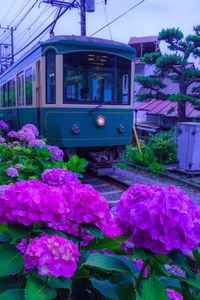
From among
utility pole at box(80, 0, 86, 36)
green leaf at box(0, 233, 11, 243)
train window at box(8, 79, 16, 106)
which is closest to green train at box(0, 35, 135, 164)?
train window at box(8, 79, 16, 106)

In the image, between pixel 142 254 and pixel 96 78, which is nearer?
pixel 142 254

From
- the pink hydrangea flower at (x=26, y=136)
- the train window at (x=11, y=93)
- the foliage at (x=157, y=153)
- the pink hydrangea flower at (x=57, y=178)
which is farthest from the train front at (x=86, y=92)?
the pink hydrangea flower at (x=57, y=178)

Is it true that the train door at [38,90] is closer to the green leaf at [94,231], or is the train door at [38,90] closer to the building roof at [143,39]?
the green leaf at [94,231]

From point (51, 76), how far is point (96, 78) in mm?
899

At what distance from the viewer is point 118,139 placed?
23.8ft

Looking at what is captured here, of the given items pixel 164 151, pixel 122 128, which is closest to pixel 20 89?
pixel 122 128

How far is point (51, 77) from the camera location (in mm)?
6598

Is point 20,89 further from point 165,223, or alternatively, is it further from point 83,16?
point 165,223

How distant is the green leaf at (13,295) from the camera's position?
3.11 ft

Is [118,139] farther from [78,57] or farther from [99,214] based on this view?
[99,214]

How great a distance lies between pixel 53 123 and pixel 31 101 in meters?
1.19

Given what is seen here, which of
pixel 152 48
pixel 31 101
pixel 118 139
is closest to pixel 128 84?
pixel 118 139

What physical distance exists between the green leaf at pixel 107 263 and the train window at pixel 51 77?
5.68m

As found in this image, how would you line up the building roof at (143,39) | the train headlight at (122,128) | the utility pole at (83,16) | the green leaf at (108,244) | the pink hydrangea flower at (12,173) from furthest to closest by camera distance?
1. the building roof at (143,39)
2. the utility pole at (83,16)
3. the train headlight at (122,128)
4. the pink hydrangea flower at (12,173)
5. the green leaf at (108,244)
